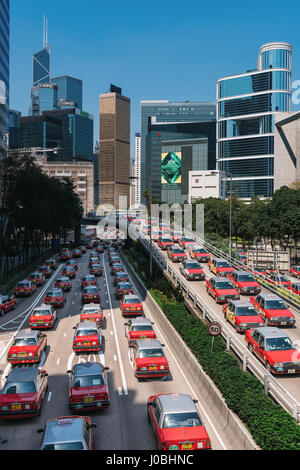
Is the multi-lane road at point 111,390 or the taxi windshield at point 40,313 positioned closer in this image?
the multi-lane road at point 111,390

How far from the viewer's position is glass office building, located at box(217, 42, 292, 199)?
174 m

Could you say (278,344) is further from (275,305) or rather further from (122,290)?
(122,290)

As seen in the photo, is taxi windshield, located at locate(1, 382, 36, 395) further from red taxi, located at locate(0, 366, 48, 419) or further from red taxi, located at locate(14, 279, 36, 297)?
red taxi, located at locate(14, 279, 36, 297)

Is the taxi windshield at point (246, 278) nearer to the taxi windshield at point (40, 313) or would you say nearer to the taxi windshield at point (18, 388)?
the taxi windshield at point (40, 313)

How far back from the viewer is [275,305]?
25.2 m

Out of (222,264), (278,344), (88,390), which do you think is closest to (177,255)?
(222,264)

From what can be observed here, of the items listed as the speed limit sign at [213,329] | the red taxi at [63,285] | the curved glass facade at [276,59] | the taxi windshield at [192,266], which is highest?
the curved glass facade at [276,59]

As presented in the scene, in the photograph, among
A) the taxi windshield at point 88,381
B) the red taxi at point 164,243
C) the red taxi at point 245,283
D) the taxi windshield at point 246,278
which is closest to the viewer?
the taxi windshield at point 88,381

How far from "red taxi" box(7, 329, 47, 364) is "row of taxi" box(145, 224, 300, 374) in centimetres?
984

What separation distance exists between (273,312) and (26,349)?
13073 millimetres

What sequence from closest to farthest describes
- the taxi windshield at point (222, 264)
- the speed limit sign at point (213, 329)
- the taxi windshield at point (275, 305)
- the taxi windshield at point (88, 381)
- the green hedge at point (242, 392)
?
the green hedge at point (242, 392) < the taxi windshield at point (88, 381) < the speed limit sign at point (213, 329) < the taxi windshield at point (275, 305) < the taxi windshield at point (222, 264)

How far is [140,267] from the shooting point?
2037 inches

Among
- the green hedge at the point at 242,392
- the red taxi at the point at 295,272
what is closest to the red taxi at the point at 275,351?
the green hedge at the point at 242,392

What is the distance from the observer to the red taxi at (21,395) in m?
14.6
